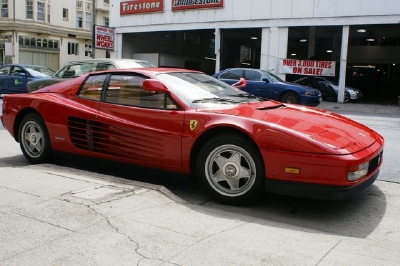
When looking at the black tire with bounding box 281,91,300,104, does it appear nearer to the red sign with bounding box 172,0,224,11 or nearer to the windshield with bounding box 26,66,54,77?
the windshield with bounding box 26,66,54,77

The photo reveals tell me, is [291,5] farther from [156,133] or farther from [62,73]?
[156,133]

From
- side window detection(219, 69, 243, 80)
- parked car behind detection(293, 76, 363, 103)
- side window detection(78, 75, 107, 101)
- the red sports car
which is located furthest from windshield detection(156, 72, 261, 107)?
parked car behind detection(293, 76, 363, 103)

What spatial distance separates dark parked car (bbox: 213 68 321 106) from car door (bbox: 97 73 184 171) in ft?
35.9

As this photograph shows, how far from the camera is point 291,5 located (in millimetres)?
21312

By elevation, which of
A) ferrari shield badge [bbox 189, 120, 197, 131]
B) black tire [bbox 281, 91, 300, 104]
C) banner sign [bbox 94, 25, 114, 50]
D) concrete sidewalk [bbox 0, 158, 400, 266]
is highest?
banner sign [bbox 94, 25, 114, 50]

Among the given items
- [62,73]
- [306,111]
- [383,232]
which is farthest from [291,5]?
[383,232]

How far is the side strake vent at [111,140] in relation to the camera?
184 inches

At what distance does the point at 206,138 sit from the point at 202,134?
67mm

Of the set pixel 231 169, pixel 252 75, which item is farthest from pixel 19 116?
pixel 252 75

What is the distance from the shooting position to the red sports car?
381 centimetres

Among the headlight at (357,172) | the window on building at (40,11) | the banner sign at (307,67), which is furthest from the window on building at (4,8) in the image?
the headlight at (357,172)

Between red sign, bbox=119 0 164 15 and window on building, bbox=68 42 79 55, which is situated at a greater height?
red sign, bbox=119 0 164 15

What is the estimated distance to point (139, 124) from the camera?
473 centimetres

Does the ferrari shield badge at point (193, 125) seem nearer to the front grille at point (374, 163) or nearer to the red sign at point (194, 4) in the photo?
the front grille at point (374, 163)
